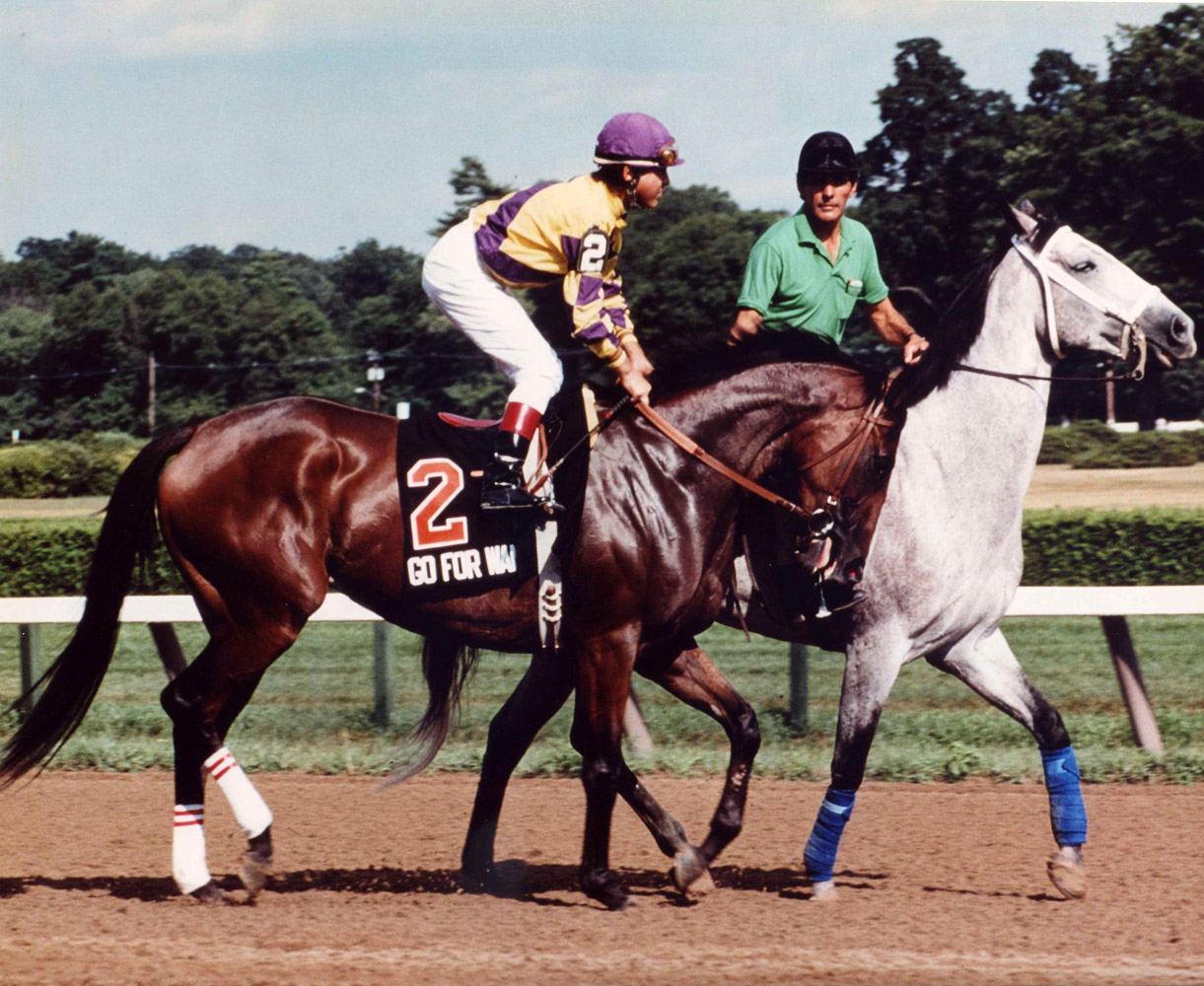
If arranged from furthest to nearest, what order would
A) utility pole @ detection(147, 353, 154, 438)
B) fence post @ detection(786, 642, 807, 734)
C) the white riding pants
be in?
1. utility pole @ detection(147, 353, 154, 438)
2. fence post @ detection(786, 642, 807, 734)
3. the white riding pants

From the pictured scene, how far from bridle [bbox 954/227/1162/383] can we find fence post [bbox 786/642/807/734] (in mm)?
2543

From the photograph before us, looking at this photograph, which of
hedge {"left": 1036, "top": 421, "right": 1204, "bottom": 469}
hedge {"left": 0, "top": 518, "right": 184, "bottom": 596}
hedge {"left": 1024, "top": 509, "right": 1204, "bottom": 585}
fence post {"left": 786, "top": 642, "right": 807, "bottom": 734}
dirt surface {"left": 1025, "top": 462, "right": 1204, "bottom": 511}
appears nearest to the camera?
fence post {"left": 786, "top": 642, "right": 807, "bottom": 734}

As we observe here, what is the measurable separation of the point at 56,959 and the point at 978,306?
9.90ft

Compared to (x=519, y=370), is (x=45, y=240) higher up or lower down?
higher up

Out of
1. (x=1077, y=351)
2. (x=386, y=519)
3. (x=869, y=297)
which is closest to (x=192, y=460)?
(x=386, y=519)

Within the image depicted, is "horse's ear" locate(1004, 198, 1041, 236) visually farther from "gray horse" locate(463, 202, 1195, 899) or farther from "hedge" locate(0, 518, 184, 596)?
"hedge" locate(0, 518, 184, 596)

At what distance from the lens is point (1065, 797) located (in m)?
Result: 4.16

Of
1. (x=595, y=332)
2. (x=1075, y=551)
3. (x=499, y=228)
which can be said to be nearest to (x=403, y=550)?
(x=595, y=332)

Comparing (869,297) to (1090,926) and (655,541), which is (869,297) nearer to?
(655,541)

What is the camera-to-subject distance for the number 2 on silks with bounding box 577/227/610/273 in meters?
3.86

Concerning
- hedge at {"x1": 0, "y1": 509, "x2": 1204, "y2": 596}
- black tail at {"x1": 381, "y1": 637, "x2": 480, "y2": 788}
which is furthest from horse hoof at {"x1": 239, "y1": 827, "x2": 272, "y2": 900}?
hedge at {"x1": 0, "y1": 509, "x2": 1204, "y2": 596}

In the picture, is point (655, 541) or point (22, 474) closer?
point (655, 541)

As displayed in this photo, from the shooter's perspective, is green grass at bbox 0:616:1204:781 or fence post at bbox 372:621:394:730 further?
fence post at bbox 372:621:394:730

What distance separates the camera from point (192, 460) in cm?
417
